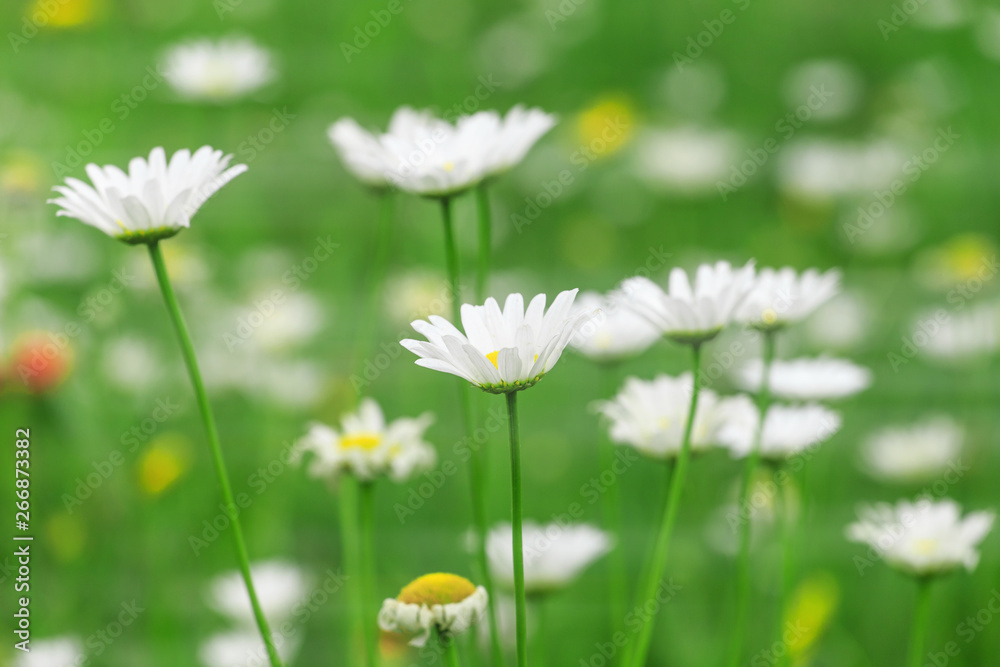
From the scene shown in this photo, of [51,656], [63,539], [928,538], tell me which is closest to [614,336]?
[928,538]

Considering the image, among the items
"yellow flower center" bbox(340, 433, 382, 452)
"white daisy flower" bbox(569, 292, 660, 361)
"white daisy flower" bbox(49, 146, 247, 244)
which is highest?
"white daisy flower" bbox(49, 146, 247, 244)

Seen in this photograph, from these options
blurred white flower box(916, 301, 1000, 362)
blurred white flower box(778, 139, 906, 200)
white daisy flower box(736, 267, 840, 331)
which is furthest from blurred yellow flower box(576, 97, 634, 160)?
white daisy flower box(736, 267, 840, 331)

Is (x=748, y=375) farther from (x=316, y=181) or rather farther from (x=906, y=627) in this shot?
(x=316, y=181)

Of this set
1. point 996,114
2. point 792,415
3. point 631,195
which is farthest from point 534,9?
point 792,415

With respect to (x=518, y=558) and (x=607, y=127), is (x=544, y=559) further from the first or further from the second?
(x=607, y=127)

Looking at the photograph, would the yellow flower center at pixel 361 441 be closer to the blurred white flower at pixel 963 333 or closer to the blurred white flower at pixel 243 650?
the blurred white flower at pixel 243 650

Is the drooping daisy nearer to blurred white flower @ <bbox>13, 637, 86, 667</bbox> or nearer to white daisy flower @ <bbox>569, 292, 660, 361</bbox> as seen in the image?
white daisy flower @ <bbox>569, 292, 660, 361</bbox>
